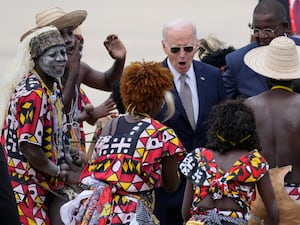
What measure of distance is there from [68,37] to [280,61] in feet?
5.53

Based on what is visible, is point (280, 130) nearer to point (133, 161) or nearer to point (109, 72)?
point (133, 161)

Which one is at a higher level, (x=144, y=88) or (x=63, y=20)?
(x=63, y=20)

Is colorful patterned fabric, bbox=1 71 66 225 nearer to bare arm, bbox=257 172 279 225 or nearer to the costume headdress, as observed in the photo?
the costume headdress

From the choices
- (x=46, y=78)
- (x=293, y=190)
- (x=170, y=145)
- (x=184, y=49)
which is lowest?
(x=293, y=190)

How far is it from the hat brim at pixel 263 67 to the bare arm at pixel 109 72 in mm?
1189

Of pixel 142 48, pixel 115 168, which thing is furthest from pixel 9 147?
pixel 142 48

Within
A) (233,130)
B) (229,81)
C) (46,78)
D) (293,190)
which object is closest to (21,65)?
(46,78)

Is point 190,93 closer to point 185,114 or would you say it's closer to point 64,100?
point 185,114

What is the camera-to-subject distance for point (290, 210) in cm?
746

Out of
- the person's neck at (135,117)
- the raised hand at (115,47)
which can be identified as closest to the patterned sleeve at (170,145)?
the person's neck at (135,117)

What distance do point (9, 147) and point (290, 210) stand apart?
1951 mm

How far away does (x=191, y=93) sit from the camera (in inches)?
342

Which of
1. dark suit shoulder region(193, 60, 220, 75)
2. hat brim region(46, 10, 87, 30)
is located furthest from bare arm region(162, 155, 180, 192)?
hat brim region(46, 10, 87, 30)

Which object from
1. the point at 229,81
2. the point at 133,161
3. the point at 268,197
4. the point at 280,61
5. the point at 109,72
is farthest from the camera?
the point at 109,72
